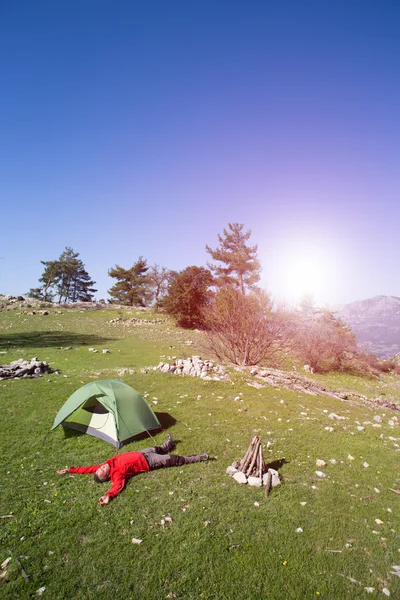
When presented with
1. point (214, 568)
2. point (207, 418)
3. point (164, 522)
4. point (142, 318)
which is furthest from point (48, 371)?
point (142, 318)

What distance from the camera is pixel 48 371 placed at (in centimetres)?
1634

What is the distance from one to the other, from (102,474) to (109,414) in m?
2.59

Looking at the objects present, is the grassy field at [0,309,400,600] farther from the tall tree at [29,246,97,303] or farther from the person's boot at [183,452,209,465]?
the tall tree at [29,246,97,303]

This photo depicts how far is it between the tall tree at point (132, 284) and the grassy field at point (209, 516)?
2139 inches

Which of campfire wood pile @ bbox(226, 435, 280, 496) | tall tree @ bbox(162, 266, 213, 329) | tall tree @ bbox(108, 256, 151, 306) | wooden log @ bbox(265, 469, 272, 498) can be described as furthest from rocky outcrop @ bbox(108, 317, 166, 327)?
wooden log @ bbox(265, 469, 272, 498)

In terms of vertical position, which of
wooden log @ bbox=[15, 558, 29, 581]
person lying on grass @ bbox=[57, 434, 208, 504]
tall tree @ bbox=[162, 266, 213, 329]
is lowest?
wooden log @ bbox=[15, 558, 29, 581]

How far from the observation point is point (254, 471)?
7.12 m

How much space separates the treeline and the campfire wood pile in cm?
1239

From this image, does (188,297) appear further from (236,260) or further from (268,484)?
(268,484)

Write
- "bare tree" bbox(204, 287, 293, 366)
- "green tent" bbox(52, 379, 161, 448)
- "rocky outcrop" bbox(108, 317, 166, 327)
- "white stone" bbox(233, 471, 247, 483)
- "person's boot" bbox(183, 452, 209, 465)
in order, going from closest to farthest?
"white stone" bbox(233, 471, 247, 483) → "person's boot" bbox(183, 452, 209, 465) → "green tent" bbox(52, 379, 161, 448) → "bare tree" bbox(204, 287, 293, 366) → "rocky outcrop" bbox(108, 317, 166, 327)

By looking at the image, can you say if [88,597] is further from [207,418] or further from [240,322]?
[240,322]

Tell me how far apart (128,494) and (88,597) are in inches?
88.0

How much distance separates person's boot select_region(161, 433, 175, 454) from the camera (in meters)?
8.12

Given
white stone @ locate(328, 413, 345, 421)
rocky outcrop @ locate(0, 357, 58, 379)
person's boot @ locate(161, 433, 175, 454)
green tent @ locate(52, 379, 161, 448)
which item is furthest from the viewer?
rocky outcrop @ locate(0, 357, 58, 379)
